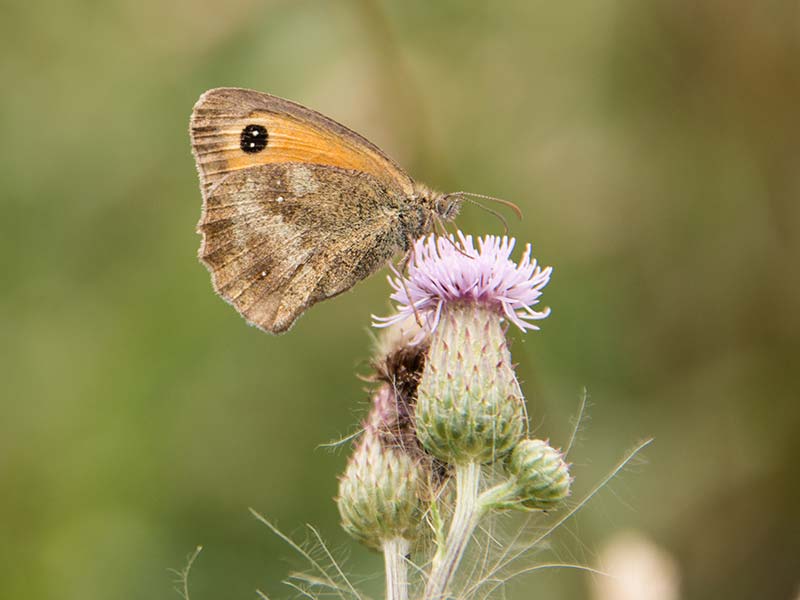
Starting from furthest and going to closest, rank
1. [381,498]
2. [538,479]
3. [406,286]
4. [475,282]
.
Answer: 1. [406,286]
2. [475,282]
3. [381,498]
4. [538,479]

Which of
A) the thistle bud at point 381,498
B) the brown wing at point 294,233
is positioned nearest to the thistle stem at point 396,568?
the thistle bud at point 381,498

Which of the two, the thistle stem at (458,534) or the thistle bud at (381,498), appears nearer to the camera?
the thistle stem at (458,534)

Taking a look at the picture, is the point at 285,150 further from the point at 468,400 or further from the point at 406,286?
the point at 468,400

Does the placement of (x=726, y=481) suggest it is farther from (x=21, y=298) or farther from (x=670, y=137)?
(x=21, y=298)

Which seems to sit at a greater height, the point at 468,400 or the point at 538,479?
the point at 468,400

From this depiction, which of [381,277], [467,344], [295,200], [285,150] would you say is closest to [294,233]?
[295,200]

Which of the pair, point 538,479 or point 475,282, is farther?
point 475,282

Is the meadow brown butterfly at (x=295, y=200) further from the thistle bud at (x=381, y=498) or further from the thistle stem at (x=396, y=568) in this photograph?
the thistle stem at (x=396, y=568)
